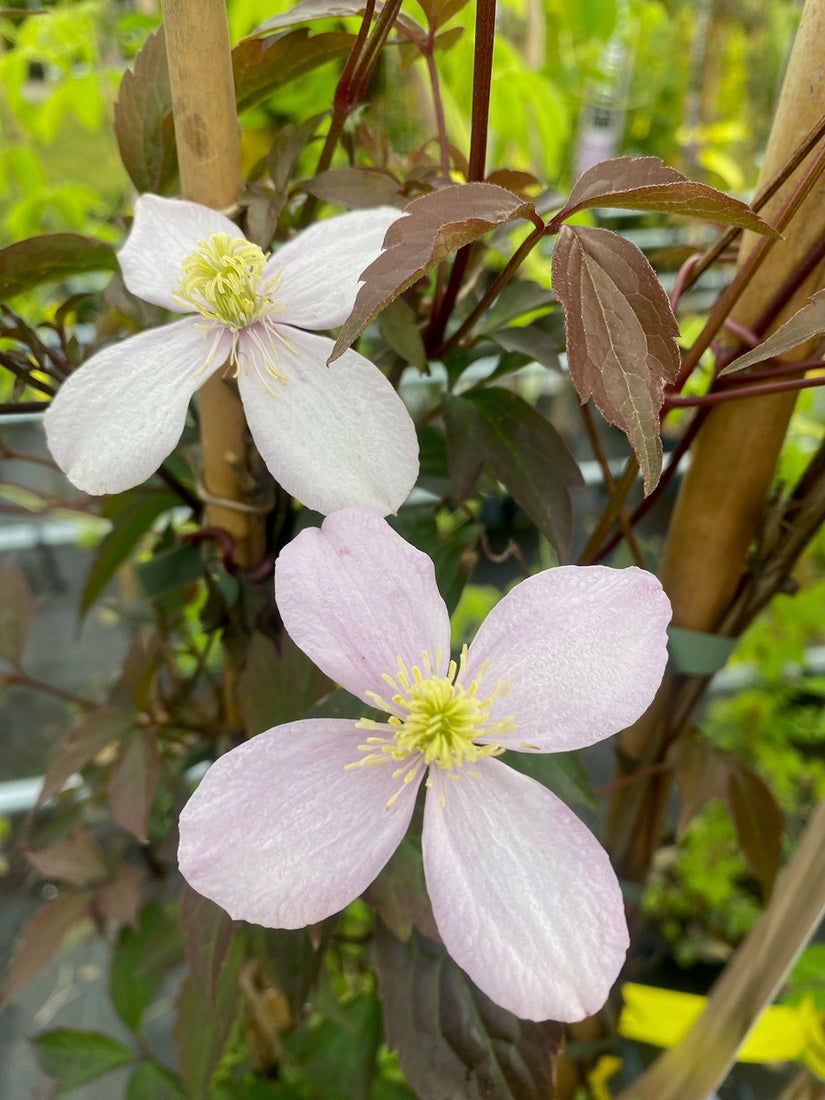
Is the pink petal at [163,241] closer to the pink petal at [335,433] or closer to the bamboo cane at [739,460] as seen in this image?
the pink petal at [335,433]

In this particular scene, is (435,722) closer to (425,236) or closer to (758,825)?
(425,236)

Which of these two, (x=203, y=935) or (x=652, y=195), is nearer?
(x=652, y=195)

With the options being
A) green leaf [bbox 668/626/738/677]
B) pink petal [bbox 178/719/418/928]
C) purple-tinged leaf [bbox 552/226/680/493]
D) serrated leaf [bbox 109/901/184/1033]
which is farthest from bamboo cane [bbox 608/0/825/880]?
serrated leaf [bbox 109/901/184/1033]

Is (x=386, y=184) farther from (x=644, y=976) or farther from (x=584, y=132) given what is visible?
(x=584, y=132)

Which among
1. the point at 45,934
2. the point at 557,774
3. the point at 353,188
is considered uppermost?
the point at 353,188

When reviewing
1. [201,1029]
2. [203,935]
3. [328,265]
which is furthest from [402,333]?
[201,1029]

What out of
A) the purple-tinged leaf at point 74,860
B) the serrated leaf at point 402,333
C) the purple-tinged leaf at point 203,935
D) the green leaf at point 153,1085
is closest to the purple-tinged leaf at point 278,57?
the serrated leaf at point 402,333

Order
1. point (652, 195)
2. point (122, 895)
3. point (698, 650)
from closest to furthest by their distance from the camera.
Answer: point (652, 195) < point (698, 650) < point (122, 895)
